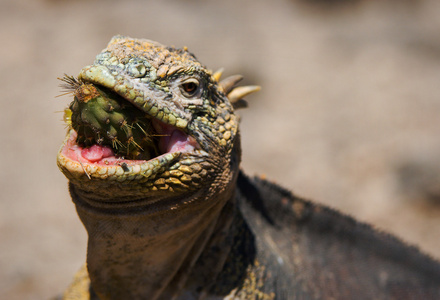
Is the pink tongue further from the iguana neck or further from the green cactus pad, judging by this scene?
the iguana neck

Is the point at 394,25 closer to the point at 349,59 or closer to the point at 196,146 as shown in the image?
the point at 349,59

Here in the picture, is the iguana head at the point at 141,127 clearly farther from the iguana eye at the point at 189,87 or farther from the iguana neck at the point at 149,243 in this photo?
the iguana neck at the point at 149,243

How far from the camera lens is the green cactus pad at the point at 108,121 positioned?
2.23 meters

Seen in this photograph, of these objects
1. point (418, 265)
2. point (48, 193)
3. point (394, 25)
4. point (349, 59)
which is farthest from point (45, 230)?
point (394, 25)

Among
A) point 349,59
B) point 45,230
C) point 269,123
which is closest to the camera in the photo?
point 45,230

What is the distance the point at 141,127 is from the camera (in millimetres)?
2336

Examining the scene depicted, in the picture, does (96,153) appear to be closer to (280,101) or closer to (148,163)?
(148,163)

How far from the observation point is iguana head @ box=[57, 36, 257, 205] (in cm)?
223

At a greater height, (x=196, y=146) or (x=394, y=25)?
(x=196, y=146)

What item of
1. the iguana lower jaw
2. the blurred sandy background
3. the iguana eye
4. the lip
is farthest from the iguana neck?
the blurred sandy background

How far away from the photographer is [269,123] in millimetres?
10047

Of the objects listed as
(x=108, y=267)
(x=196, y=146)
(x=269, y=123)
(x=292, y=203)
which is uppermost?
(x=196, y=146)

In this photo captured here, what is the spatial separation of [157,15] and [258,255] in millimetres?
9975

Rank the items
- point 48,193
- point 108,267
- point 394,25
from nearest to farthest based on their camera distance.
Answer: point 108,267 < point 48,193 < point 394,25
